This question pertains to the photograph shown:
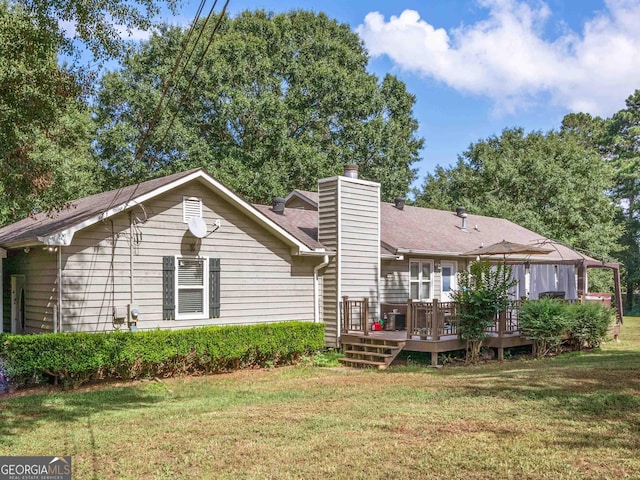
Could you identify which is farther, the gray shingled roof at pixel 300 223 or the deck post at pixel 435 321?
the gray shingled roof at pixel 300 223

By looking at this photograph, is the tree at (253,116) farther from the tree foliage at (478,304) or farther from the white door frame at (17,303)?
the tree foliage at (478,304)

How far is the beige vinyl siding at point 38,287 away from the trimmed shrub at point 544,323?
427 inches

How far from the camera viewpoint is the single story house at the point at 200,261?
36.3 ft

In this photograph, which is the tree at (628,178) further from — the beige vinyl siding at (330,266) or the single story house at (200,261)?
the beige vinyl siding at (330,266)

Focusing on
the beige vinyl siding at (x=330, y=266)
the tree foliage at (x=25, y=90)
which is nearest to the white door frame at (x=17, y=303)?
the tree foliage at (x=25, y=90)

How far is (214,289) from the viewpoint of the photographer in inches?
500

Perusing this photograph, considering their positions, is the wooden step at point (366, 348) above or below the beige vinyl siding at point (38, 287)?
below

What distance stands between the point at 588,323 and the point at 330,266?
22.7 ft

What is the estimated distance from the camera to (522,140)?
40.0 metres

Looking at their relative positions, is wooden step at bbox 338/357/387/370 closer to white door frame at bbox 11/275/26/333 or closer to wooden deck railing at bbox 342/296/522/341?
wooden deck railing at bbox 342/296/522/341

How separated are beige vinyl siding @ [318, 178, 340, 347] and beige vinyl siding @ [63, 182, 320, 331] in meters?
0.42

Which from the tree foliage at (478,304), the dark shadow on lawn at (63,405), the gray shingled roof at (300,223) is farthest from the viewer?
the gray shingled roof at (300,223)

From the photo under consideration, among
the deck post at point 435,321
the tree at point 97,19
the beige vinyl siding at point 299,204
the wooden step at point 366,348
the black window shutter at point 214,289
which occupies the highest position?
the tree at point 97,19

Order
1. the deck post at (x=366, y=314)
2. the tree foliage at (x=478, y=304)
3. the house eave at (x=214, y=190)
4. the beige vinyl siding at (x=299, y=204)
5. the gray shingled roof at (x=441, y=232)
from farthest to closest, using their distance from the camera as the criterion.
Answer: the beige vinyl siding at (x=299, y=204) → the gray shingled roof at (x=441, y=232) → the deck post at (x=366, y=314) → the tree foliage at (x=478, y=304) → the house eave at (x=214, y=190)
